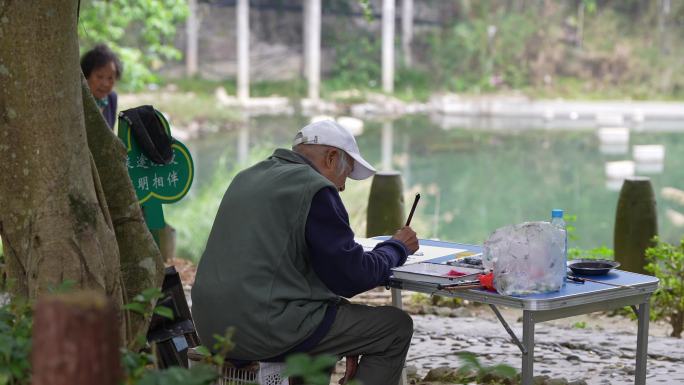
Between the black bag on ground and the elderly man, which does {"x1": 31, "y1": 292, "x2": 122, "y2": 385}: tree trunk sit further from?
the black bag on ground

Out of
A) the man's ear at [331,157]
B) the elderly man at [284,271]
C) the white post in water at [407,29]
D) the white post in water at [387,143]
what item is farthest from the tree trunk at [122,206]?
the white post in water at [407,29]

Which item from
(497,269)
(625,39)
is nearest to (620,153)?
(625,39)

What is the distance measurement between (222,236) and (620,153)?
2276cm

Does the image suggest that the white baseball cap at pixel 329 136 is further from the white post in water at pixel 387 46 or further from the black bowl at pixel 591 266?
the white post in water at pixel 387 46

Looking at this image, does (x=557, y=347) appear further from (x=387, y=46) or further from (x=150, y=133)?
(x=387, y=46)

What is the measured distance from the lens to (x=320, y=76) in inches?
1426

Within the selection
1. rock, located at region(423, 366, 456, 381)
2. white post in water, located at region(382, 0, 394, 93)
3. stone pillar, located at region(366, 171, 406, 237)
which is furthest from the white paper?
white post in water, located at region(382, 0, 394, 93)

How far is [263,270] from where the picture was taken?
9.39 ft

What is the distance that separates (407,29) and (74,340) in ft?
117

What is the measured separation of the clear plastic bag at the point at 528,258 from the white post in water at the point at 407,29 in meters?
33.5

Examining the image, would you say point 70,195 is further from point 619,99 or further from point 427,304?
point 619,99

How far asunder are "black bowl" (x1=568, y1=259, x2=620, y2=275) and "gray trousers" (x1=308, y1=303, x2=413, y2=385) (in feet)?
1.93

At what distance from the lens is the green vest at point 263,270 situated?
9.38 ft

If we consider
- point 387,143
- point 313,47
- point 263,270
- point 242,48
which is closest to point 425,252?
point 263,270
